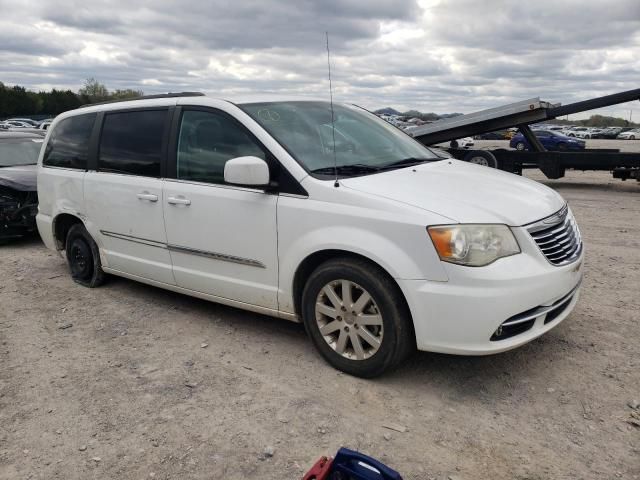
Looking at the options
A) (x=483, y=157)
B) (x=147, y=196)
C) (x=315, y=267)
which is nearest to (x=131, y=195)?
(x=147, y=196)

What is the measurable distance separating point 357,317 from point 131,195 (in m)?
2.32

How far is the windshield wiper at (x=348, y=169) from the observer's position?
364cm

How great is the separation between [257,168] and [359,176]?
0.66 meters

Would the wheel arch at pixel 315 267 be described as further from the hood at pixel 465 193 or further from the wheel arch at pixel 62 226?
the wheel arch at pixel 62 226

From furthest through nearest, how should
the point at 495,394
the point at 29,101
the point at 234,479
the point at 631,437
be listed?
the point at 29,101, the point at 495,394, the point at 631,437, the point at 234,479

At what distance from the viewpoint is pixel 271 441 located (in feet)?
9.52

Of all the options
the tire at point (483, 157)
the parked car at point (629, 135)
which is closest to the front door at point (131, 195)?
the tire at point (483, 157)

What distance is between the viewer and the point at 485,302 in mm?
3016

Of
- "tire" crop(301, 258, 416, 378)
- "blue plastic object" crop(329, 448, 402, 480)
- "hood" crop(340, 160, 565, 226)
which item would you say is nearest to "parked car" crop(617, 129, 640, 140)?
"hood" crop(340, 160, 565, 226)

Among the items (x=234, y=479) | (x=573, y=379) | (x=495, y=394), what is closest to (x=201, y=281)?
(x=234, y=479)

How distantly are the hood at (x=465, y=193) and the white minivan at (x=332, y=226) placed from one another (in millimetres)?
14

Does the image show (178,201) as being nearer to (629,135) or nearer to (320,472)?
(320,472)

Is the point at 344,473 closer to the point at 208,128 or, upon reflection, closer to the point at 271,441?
the point at 271,441

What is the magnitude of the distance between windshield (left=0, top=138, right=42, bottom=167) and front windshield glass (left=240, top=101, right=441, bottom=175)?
20.8 feet
